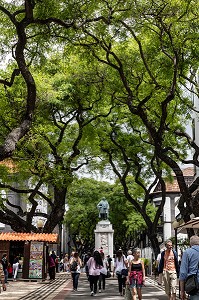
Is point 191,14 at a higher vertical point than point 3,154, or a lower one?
higher

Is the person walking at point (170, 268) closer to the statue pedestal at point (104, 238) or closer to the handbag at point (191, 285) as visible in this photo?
the handbag at point (191, 285)

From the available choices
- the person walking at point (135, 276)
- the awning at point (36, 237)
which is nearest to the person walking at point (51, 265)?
the awning at point (36, 237)

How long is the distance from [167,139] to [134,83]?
189 inches

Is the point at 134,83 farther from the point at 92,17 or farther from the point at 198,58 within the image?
the point at 92,17

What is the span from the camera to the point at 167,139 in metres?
25.3

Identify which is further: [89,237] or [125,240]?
[125,240]

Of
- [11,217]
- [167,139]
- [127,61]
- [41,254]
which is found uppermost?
[127,61]

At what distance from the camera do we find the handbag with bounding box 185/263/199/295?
275 inches

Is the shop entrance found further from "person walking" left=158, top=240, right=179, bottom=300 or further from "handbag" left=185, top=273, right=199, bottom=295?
"handbag" left=185, top=273, right=199, bottom=295

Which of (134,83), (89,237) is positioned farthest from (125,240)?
(134,83)

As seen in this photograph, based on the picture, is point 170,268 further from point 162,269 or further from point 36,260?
point 36,260

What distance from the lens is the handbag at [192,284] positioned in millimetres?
6977

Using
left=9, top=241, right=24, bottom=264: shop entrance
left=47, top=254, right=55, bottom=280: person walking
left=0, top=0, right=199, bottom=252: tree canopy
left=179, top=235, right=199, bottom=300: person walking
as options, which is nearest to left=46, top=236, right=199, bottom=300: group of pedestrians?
left=179, top=235, right=199, bottom=300: person walking

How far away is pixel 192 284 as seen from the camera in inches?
277
